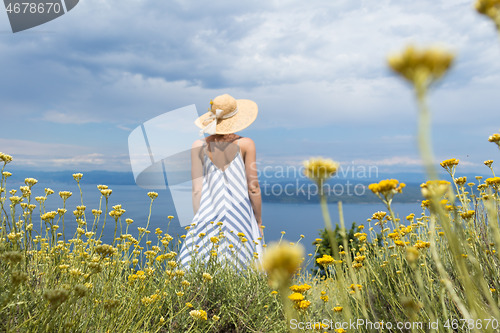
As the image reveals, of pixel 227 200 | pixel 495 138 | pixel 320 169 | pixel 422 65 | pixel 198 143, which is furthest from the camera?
pixel 198 143

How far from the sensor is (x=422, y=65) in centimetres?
Result: 56

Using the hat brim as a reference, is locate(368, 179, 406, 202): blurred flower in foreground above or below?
below

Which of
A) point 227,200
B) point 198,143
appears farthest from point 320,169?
point 198,143

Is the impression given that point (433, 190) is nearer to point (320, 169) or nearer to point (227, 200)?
point (320, 169)

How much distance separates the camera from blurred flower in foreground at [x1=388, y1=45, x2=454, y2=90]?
0.55 m

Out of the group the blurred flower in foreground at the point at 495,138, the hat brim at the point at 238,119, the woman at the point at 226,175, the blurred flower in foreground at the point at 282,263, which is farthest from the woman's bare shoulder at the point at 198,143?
the blurred flower in foreground at the point at 282,263

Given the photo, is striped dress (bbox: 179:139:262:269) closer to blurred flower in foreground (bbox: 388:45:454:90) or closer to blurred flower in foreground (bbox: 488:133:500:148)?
blurred flower in foreground (bbox: 488:133:500:148)

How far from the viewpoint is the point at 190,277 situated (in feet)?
10.1

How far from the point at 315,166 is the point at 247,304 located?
2.25 m

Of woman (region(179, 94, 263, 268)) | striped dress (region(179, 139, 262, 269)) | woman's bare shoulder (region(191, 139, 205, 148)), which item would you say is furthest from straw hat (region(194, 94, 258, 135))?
striped dress (region(179, 139, 262, 269))

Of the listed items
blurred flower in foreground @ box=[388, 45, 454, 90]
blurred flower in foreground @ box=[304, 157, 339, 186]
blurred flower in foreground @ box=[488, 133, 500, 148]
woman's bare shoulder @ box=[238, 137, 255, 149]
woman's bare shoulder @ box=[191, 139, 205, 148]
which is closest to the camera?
blurred flower in foreground @ box=[388, 45, 454, 90]

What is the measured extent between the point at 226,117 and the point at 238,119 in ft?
0.65

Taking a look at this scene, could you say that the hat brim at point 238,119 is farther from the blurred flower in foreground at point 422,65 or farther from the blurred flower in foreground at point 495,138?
the blurred flower in foreground at point 422,65

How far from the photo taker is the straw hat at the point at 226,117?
15.5ft
